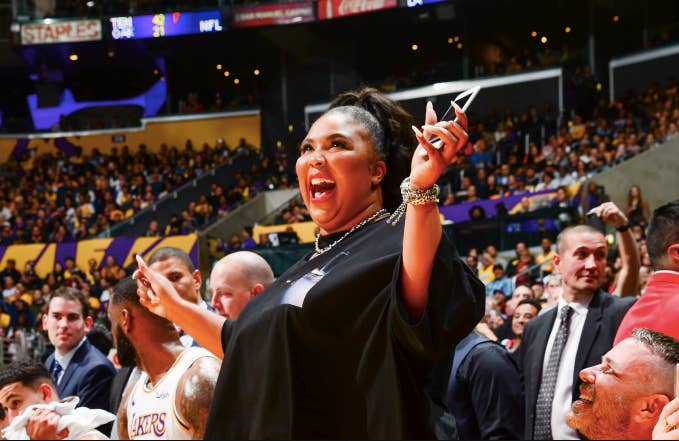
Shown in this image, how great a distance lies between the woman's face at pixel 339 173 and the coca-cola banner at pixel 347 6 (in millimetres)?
20109

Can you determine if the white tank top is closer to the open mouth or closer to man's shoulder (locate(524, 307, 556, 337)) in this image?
the open mouth

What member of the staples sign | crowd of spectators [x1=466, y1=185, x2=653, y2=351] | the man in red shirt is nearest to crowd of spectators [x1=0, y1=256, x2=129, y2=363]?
crowd of spectators [x1=466, y1=185, x2=653, y2=351]

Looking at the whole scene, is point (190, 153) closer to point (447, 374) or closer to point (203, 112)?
point (203, 112)

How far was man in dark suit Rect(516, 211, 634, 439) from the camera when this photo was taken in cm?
399

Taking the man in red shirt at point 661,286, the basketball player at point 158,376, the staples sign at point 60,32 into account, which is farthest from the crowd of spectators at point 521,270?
the staples sign at point 60,32

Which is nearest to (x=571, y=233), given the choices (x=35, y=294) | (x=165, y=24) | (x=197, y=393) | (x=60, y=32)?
(x=197, y=393)

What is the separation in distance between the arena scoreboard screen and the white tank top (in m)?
21.2

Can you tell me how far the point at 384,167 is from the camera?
224 centimetres

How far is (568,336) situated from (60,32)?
A: 884 inches

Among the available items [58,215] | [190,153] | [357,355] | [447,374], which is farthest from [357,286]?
[190,153]

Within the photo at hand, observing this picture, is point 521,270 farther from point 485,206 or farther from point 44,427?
point 44,427

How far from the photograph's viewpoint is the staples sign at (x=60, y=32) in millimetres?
24281

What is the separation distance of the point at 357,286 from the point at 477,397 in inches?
78.8

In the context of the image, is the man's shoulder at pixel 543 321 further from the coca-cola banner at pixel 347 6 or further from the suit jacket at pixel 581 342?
the coca-cola banner at pixel 347 6
